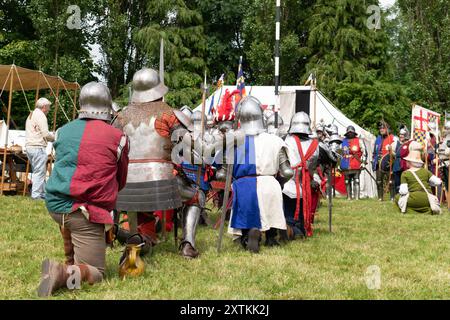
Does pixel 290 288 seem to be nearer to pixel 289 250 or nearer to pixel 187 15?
pixel 289 250

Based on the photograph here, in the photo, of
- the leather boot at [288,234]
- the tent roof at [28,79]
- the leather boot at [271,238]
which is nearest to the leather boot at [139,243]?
the leather boot at [271,238]

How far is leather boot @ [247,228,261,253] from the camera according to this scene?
5.82m

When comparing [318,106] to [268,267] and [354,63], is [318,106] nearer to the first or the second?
[354,63]

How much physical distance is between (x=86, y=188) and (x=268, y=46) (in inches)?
801

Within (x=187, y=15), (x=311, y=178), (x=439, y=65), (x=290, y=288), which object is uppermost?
(x=187, y=15)

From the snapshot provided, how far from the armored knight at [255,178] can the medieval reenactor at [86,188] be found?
1.90 m

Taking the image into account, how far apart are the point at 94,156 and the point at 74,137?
0.68 ft

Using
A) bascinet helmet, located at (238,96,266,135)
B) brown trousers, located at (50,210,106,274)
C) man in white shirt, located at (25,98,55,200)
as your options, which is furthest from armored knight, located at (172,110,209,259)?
man in white shirt, located at (25,98,55,200)

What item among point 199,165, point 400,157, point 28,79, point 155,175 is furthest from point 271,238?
point 28,79

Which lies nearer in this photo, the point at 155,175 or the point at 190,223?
the point at 155,175

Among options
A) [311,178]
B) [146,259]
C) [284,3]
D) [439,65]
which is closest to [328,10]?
[284,3]

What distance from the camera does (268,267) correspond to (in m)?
5.02

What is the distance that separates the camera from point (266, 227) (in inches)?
234

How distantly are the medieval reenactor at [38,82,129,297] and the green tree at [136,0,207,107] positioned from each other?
18375mm
